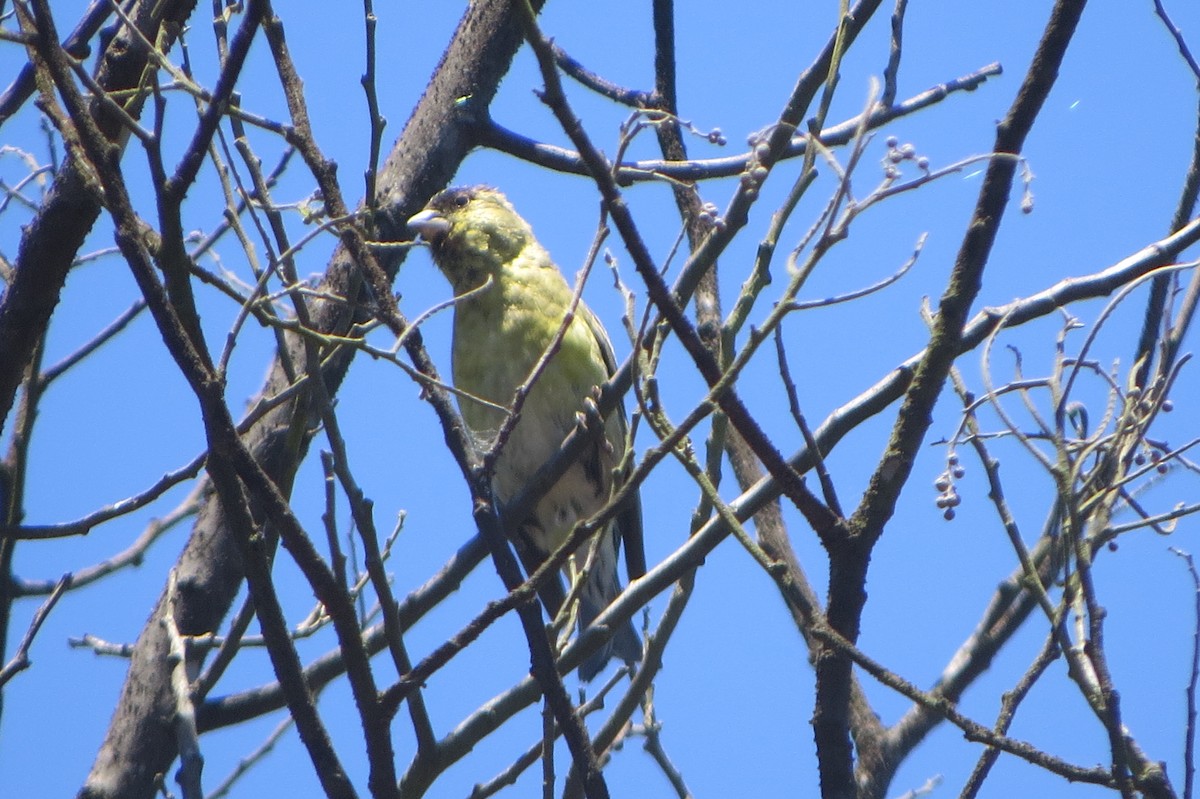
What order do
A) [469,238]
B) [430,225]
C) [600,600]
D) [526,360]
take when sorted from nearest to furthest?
[526,360]
[600,600]
[430,225]
[469,238]

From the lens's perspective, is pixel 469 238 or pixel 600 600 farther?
pixel 469 238

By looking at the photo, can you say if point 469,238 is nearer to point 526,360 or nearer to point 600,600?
point 526,360

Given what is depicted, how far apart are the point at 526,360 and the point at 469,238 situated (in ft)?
2.07

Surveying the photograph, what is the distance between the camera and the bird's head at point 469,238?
5.00m

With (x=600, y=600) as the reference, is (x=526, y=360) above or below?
above

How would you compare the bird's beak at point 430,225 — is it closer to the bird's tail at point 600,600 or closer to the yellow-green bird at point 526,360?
the yellow-green bird at point 526,360

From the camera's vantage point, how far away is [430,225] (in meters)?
4.94

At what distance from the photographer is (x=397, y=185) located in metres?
3.88

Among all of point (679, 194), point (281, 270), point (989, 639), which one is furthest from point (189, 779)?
point (679, 194)

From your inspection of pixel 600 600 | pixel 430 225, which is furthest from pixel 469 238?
pixel 600 600

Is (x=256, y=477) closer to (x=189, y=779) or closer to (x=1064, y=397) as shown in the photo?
(x=189, y=779)

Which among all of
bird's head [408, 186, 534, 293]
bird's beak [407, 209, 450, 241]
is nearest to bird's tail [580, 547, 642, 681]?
bird's head [408, 186, 534, 293]

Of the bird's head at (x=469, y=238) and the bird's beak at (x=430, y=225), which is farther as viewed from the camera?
the bird's head at (x=469, y=238)

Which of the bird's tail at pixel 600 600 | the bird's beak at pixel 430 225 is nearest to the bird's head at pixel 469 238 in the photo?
the bird's beak at pixel 430 225
